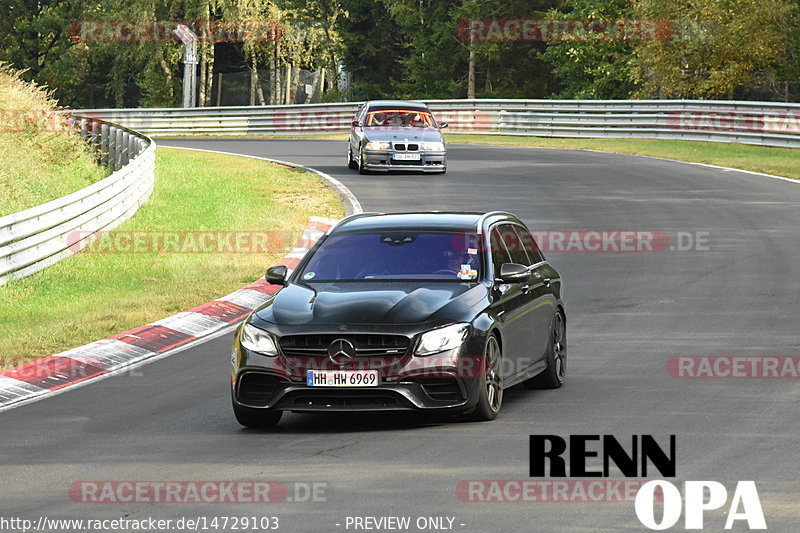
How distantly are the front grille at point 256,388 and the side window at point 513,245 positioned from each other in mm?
2600

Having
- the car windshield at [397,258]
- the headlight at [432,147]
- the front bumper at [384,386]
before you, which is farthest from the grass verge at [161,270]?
the front bumper at [384,386]

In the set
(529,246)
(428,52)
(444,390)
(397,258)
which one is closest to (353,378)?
(444,390)

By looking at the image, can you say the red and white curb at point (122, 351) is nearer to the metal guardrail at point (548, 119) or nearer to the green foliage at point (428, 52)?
the metal guardrail at point (548, 119)

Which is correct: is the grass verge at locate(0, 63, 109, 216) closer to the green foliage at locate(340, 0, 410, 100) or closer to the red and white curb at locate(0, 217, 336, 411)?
the red and white curb at locate(0, 217, 336, 411)

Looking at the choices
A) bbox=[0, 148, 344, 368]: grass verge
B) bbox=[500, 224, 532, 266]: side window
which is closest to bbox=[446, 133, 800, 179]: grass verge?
bbox=[0, 148, 344, 368]: grass verge

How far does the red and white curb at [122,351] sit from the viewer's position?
1201cm

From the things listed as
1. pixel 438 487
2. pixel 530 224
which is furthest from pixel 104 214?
pixel 438 487

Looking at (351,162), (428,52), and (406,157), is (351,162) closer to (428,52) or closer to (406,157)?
(406,157)

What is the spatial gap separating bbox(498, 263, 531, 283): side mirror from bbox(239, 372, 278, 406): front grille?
6.41ft

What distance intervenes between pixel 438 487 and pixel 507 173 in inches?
950

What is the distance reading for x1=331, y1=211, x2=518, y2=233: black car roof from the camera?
1123cm

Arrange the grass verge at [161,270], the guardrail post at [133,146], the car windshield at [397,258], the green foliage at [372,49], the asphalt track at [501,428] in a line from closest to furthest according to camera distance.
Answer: the asphalt track at [501,428], the car windshield at [397,258], the grass verge at [161,270], the guardrail post at [133,146], the green foliage at [372,49]

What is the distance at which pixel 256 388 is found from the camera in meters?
9.84

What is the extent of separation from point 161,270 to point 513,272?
9830mm
